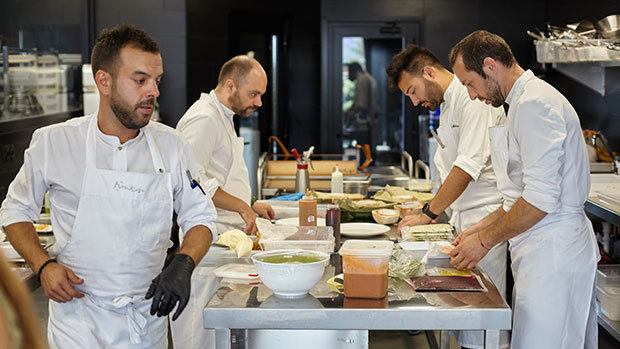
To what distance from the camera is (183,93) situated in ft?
22.2

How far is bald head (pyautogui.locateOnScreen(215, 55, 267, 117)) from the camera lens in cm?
378

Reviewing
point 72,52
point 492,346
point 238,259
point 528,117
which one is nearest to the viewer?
point 492,346

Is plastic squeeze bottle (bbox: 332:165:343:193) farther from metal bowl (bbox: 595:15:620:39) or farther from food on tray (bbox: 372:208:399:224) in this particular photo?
metal bowl (bbox: 595:15:620:39)

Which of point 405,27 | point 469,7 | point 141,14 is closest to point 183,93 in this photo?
point 141,14

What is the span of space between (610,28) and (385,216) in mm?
2217

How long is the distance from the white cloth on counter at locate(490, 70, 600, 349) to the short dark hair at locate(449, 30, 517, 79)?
4.0 inches

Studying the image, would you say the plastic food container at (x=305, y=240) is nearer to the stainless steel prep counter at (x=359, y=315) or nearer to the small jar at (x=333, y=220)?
the small jar at (x=333, y=220)

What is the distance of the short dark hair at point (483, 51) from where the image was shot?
2721 millimetres

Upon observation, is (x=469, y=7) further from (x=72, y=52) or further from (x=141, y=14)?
(x=72, y=52)

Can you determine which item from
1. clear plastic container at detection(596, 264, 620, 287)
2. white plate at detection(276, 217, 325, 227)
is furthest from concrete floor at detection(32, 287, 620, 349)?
white plate at detection(276, 217, 325, 227)

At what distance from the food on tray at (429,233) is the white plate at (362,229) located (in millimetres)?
264

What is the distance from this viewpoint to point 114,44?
2338 millimetres

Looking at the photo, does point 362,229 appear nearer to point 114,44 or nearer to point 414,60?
point 414,60

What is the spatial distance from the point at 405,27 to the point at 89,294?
271 inches
